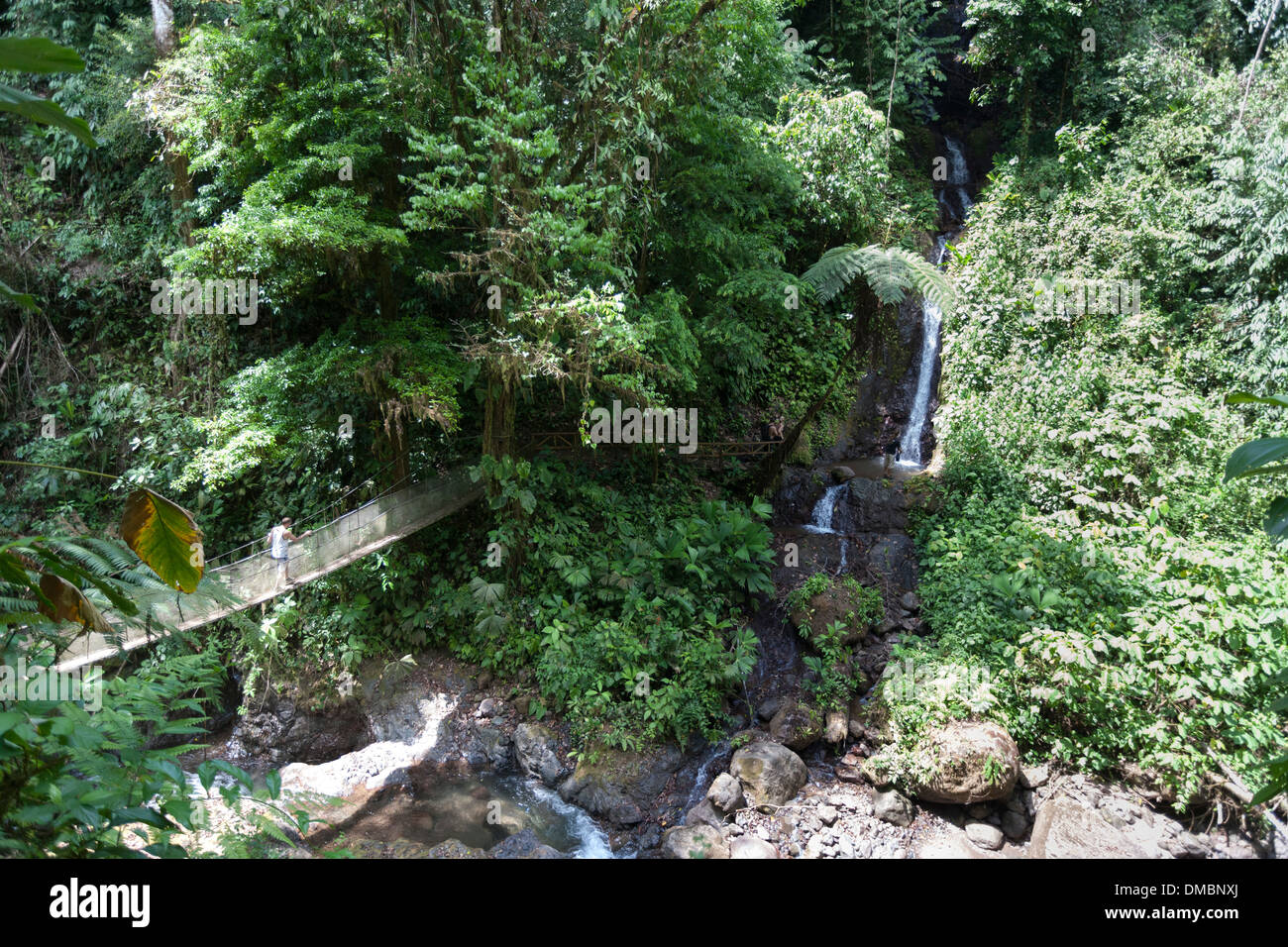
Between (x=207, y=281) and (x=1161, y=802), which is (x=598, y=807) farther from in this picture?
(x=207, y=281)

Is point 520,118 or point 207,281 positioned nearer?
point 520,118

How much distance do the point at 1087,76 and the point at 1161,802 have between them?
40.8 ft

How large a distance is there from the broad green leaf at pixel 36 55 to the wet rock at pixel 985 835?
7857 millimetres

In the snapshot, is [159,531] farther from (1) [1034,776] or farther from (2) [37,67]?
(1) [1034,776]

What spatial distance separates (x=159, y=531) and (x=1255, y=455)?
10.9ft

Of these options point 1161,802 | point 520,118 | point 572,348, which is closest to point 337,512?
point 572,348

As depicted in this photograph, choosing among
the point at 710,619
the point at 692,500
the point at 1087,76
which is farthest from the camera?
the point at 1087,76

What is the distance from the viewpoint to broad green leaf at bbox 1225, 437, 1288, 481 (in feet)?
5.51

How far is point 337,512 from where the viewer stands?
925 cm

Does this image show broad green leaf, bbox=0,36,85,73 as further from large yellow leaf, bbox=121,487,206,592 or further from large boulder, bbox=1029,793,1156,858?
large boulder, bbox=1029,793,1156,858

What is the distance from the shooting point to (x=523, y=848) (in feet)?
20.5

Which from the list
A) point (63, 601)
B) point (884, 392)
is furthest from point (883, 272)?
point (63, 601)

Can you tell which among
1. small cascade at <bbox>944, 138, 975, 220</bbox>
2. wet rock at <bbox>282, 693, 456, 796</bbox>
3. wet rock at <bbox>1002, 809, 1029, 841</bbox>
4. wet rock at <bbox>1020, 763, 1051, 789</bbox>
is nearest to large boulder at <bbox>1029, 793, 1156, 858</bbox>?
wet rock at <bbox>1002, 809, 1029, 841</bbox>
